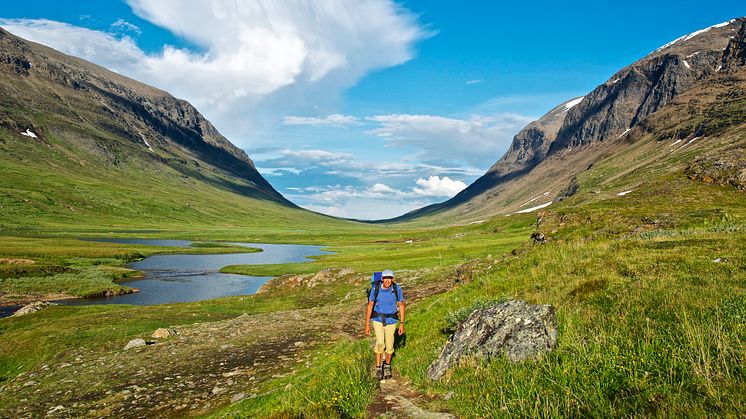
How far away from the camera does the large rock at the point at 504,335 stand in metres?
10.4

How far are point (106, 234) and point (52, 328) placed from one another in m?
145

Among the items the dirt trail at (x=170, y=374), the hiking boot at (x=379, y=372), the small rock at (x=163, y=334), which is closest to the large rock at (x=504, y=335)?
the hiking boot at (x=379, y=372)

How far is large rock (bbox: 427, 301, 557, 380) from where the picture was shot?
1035 centimetres

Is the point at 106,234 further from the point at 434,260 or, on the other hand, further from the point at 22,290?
the point at 434,260

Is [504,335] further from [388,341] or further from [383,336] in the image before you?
[383,336]

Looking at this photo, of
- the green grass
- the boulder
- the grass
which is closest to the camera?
the grass

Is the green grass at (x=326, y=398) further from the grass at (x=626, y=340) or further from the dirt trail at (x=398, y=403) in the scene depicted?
the grass at (x=626, y=340)

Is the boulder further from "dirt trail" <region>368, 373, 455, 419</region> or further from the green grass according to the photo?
"dirt trail" <region>368, 373, 455, 419</region>

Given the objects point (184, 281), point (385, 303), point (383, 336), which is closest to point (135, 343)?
point (383, 336)

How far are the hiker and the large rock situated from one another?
194 centimetres

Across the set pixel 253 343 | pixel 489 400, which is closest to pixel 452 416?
pixel 489 400

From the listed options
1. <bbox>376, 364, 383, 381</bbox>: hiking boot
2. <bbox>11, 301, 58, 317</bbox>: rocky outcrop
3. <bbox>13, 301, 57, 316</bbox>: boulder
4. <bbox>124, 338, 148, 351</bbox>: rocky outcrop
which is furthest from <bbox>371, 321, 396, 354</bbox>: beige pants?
<bbox>13, 301, 57, 316</bbox>: boulder

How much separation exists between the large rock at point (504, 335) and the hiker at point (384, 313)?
1.94 meters

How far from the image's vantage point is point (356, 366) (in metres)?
12.8
